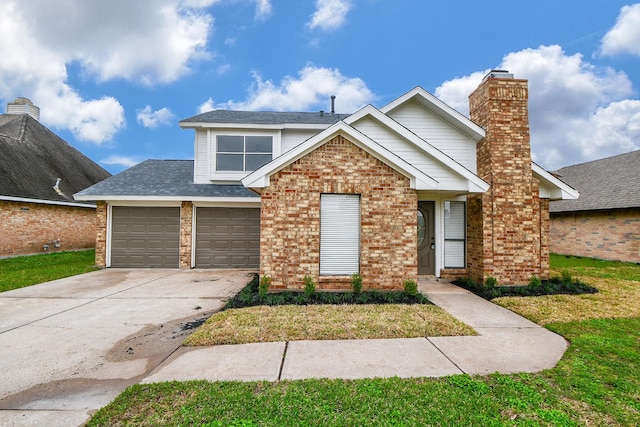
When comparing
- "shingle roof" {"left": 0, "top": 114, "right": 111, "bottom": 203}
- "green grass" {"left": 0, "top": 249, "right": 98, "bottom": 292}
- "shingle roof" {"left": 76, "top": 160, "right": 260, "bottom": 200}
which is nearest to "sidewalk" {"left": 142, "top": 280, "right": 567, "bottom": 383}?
"shingle roof" {"left": 76, "top": 160, "right": 260, "bottom": 200}

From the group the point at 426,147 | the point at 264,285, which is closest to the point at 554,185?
the point at 426,147

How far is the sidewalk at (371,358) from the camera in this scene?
3.39 meters

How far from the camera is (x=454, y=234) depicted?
8875mm

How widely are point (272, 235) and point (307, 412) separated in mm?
4490

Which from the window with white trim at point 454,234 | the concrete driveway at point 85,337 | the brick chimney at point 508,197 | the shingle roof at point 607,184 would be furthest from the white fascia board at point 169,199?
the shingle roof at point 607,184

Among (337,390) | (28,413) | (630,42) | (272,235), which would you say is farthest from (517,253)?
(630,42)

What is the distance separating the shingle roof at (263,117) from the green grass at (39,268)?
6925 mm

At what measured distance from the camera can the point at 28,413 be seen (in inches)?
107

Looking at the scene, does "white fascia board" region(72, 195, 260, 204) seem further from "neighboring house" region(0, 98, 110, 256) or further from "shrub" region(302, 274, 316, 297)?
"neighboring house" region(0, 98, 110, 256)

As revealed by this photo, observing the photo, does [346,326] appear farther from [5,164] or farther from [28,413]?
[5,164]

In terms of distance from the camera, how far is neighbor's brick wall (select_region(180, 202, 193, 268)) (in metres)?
10.9

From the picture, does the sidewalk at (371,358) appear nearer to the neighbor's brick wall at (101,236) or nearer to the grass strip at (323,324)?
the grass strip at (323,324)

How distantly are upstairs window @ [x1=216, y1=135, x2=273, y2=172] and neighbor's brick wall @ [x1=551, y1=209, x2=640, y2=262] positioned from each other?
1682 centimetres

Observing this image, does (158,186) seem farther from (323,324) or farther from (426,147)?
(426,147)
